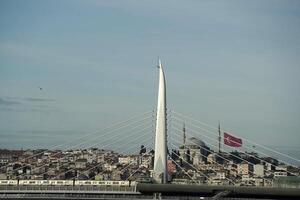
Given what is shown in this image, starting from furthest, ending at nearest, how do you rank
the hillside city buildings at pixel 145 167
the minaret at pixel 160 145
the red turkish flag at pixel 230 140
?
the hillside city buildings at pixel 145 167
the red turkish flag at pixel 230 140
the minaret at pixel 160 145

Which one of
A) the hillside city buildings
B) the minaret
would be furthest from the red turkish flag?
the hillside city buildings

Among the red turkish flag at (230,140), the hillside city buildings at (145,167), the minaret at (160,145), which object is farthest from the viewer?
the hillside city buildings at (145,167)

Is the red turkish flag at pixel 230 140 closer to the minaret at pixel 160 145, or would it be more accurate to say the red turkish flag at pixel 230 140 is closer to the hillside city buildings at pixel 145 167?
the minaret at pixel 160 145

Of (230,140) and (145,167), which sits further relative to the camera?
(145,167)

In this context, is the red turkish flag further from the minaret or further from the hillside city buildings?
the hillside city buildings

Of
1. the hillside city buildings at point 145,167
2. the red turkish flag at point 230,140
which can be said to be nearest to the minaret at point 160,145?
the red turkish flag at point 230,140

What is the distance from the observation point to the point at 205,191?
41844mm

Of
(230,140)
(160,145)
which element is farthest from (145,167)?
(160,145)

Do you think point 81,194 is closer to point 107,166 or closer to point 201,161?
point 107,166

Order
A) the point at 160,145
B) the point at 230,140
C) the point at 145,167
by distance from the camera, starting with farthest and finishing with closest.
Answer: the point at 145,167
the point at 230,140
the point at 160,145

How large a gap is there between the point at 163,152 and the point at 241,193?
6301mm

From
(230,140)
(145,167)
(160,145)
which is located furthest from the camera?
(145,167)

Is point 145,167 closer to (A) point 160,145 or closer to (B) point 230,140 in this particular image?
(B) point 230,140

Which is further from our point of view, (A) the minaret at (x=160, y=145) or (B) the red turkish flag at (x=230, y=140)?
(B) the red turkish flag at (x=230, y=140)
